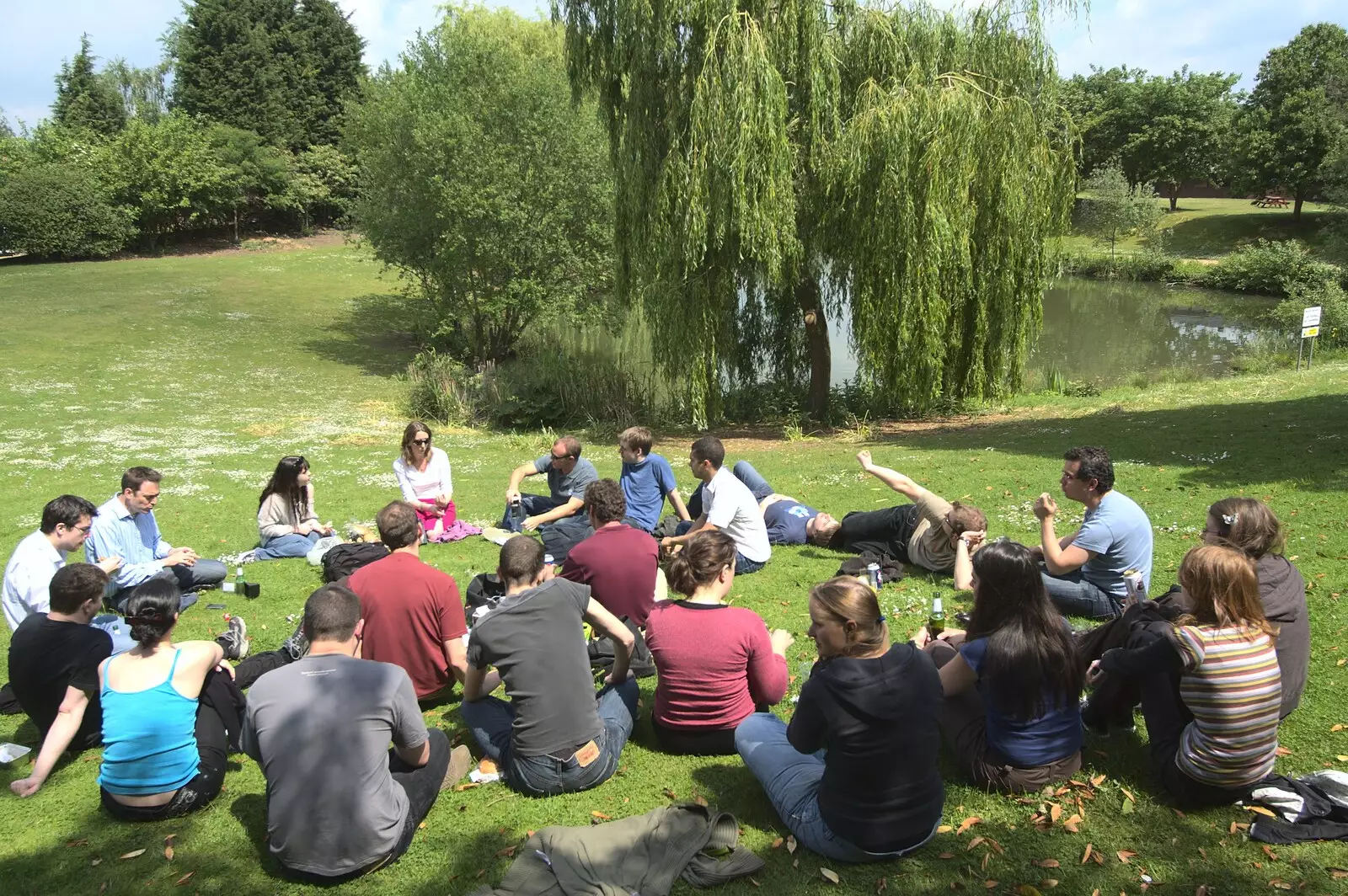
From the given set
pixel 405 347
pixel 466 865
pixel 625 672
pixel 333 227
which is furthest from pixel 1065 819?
pixel 333 227

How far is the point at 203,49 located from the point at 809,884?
66.7 metres

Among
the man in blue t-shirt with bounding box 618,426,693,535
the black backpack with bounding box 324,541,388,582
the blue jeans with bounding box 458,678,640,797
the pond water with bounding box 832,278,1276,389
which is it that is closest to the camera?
the blue jeans with bounding box 458,678,640,797

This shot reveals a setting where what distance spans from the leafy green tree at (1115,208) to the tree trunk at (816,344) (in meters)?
39.6

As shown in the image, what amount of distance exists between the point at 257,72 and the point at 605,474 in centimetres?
5471

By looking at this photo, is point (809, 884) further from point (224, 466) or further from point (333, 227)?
point (333, 227)

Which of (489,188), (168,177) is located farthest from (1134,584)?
(168,177)

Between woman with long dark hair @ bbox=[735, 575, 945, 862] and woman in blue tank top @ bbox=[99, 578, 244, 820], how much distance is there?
3.09 m

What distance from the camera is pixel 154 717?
452 cm

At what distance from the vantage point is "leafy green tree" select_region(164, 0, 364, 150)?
185 ft

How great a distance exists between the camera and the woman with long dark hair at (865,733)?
3.92 metres

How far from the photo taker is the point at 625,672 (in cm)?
537

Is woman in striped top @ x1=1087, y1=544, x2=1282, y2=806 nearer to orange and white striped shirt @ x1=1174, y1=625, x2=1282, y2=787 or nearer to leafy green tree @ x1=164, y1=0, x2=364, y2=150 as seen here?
orange and white striped shirt @ x1=1174, y1=625, x2=1282, y2=787

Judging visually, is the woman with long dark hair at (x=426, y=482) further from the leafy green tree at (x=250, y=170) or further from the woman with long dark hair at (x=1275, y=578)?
the leafy green tree at (x=250, y=170)

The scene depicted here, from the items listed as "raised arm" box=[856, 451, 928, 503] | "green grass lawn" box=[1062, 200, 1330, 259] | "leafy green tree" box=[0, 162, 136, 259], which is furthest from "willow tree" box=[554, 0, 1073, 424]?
"green grass lawn" box=[1062, 200, 1330, 259]
